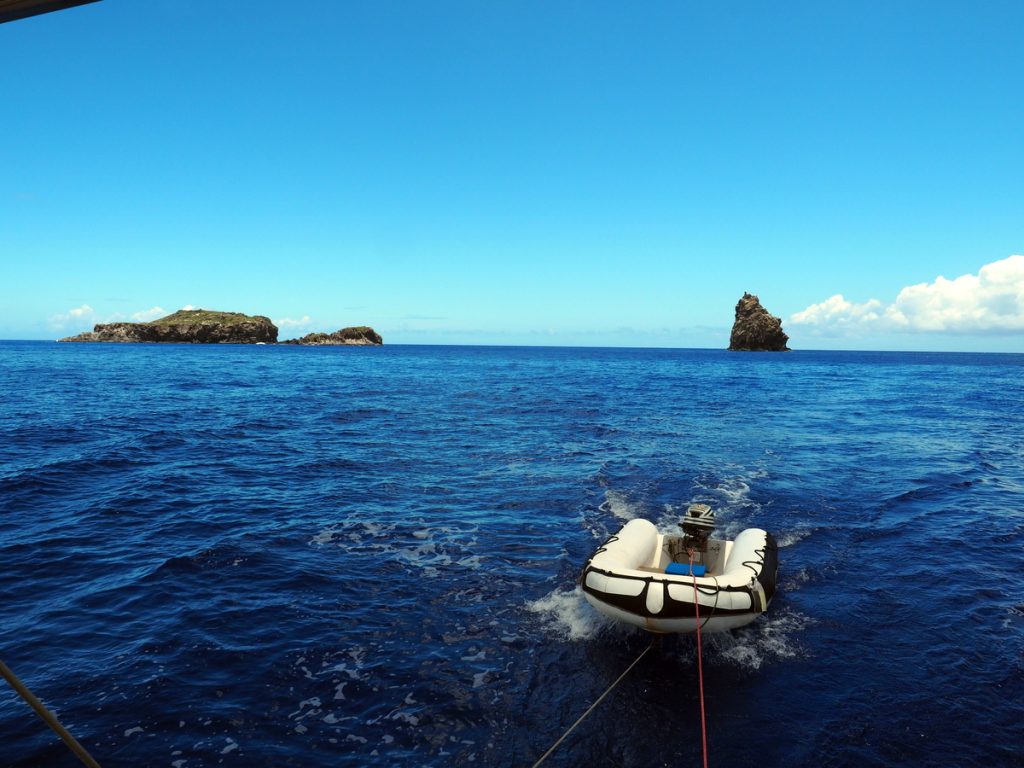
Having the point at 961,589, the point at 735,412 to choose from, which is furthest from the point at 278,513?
the point at 735,412

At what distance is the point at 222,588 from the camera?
37.9 feet

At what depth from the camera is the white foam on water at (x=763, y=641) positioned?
9.59m

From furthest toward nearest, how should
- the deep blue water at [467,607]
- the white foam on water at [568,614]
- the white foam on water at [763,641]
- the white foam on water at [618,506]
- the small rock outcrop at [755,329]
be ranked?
the small rock outcrop at [755,329], the white foam on water at [618,506], the white foam on water at [568,614], the white foam on water at [763,641], the deep blue water at [467,607]

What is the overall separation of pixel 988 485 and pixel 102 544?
29.2 m

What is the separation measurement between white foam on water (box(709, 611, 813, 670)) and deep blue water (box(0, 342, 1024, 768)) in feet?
0.15

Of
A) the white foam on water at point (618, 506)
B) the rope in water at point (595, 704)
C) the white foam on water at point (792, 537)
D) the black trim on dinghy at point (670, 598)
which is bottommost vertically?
the rope in water at point (595, 704)

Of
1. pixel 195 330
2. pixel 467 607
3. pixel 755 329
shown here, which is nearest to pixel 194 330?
pixel 195 330

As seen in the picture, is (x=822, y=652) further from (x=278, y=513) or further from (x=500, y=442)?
(x=500, y=442)

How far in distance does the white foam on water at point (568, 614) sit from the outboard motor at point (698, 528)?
2854mm

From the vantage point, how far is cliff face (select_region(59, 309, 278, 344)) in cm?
17338

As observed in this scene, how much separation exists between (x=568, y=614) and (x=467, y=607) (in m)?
2.06

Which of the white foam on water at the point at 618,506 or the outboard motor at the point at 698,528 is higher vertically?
the outboard motor at the point at 698,528

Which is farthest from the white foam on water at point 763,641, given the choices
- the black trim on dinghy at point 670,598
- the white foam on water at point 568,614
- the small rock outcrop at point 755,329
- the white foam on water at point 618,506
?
the small rock outcrop at point 755,329

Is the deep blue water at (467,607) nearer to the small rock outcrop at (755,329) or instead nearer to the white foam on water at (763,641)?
the white foam on water at (763,641)
